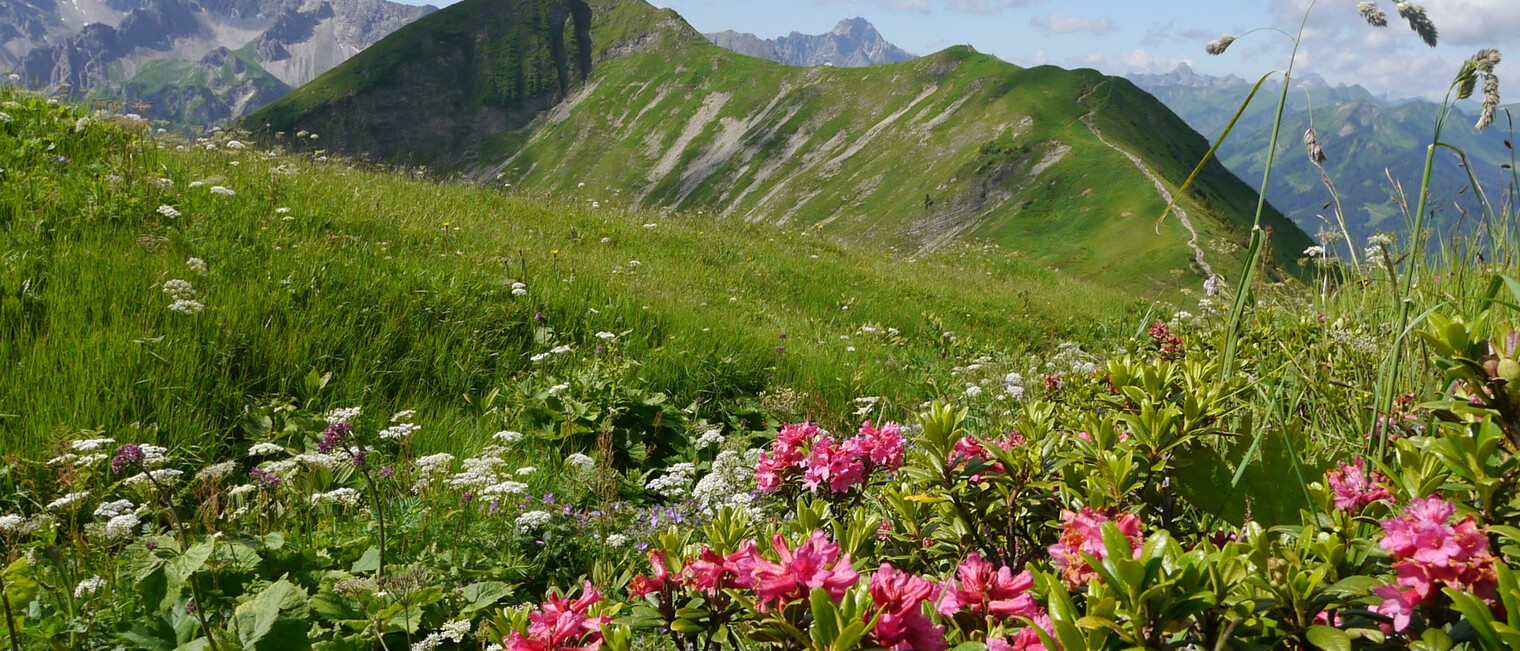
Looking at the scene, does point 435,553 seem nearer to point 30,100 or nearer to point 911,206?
point 30,100

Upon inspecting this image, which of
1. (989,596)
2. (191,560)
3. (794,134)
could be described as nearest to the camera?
(989,596)

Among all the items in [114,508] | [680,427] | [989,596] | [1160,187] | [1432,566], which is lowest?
[680,427]

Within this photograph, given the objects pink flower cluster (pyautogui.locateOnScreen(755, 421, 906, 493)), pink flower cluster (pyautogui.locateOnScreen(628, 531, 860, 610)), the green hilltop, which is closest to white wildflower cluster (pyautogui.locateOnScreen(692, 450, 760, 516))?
pink flower cluster (pyautogui.locateOnScreen(755, 421, 906, 493))

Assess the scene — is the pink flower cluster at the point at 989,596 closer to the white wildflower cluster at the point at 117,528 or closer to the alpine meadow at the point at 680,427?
the alpine meadow at the point at 680,427

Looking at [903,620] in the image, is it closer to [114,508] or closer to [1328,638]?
[1328,638]

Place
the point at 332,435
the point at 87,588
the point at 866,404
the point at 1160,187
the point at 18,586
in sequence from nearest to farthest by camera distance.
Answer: the point at 18,586 < the point at 87,588 < the point at 332,435 < the point at 866,404 < the point at 1160,187

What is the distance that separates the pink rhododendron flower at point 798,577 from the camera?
4.40 ft

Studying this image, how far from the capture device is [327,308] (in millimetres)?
5035

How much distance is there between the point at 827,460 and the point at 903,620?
3.23 ft

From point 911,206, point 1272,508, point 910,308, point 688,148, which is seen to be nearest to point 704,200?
point 688,148

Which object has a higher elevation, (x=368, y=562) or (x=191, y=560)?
(x=191, y=560)

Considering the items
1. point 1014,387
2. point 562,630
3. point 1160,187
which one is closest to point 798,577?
point 562,630

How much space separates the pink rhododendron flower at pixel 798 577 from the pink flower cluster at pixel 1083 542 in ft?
1.16

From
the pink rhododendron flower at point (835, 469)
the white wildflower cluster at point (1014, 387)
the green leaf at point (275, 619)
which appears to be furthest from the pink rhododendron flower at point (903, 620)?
the white wildflower cluster at point (1014, 387)
